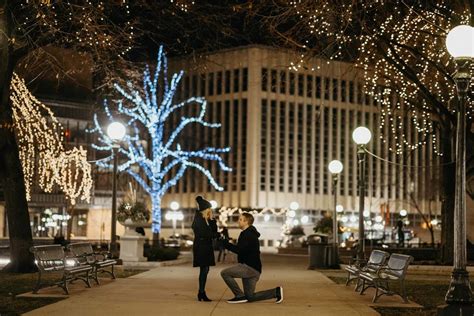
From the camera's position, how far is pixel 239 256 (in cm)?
1459

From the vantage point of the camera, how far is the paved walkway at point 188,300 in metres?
13.6

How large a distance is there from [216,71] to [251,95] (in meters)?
5.58

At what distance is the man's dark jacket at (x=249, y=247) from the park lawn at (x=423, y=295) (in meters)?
2.41

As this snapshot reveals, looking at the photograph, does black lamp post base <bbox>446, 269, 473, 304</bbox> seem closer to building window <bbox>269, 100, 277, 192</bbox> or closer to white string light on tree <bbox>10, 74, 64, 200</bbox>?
white string light on tree <bbox>10, 74, 64, 200</bbox>

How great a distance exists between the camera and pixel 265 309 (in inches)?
552

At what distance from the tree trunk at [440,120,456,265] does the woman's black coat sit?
15.6 m

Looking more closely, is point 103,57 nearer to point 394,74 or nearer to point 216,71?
point 394,74

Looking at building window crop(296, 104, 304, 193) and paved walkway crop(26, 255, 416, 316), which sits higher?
building window crop(296, 104, 304, 193)

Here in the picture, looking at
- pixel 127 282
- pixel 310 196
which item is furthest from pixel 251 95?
pixel 127 282

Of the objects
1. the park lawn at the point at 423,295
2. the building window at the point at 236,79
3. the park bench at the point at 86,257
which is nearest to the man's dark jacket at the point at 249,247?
the park lawn at the point at 423,295

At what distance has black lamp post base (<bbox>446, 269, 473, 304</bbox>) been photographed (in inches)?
480

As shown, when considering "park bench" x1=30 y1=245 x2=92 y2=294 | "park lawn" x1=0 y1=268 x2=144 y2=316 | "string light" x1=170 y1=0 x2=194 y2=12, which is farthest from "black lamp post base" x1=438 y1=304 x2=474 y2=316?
"string light" x1=170 y1=0 x2=194 y2=12

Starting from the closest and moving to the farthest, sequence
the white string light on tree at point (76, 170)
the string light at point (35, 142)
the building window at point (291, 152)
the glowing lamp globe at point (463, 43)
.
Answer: the glowing lamp globe at point (463, 43) → the string light at point (35, 142) → the white string light on tree at point (76, 170) → the building window at point (291, 152)

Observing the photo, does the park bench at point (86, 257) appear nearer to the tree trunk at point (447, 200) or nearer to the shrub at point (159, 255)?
the shrub at point (159, 255)
